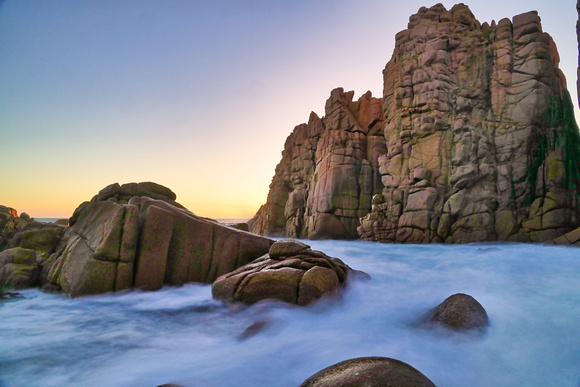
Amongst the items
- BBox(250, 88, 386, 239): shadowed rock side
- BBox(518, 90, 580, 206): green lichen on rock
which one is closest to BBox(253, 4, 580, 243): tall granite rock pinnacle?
BBox(518, 90, 580, 206): green lichen on rock

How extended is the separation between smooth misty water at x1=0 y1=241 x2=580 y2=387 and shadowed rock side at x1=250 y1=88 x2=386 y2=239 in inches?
982

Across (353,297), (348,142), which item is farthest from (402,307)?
(348,142)

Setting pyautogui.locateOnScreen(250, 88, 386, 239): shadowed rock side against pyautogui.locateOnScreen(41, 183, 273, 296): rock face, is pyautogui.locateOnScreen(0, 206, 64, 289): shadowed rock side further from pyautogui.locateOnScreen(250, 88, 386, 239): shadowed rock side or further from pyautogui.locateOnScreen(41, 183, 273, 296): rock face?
pyautogui.locateOnScreen(250, 88, 386, 239): shadowed rock side

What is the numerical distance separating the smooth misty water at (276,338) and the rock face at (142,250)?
448 mm

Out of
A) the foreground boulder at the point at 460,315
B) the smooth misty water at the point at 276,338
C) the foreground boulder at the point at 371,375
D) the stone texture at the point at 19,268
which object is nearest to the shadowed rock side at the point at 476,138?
the smooth misty water at the point at 276,338

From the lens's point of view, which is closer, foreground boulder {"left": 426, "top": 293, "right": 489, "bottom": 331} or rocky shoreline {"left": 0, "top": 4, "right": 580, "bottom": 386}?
foreground boulder {"left": 426, "top": 293, "right": 489, "bottom": 331}

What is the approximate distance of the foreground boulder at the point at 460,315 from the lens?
4348mm

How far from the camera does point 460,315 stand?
447 cm

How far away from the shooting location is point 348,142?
34.7 meters

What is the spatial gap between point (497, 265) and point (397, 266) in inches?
131

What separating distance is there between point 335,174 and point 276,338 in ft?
97.3

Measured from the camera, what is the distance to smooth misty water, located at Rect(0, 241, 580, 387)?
335cm

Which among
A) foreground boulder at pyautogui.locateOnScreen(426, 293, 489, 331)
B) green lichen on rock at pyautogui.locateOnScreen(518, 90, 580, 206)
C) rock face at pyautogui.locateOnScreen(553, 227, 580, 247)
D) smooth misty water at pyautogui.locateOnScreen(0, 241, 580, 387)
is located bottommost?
smooth misty water at pyautogui.locateOnScreen(0, 241, 580, 387)

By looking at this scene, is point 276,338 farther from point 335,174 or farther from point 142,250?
point 335,174
